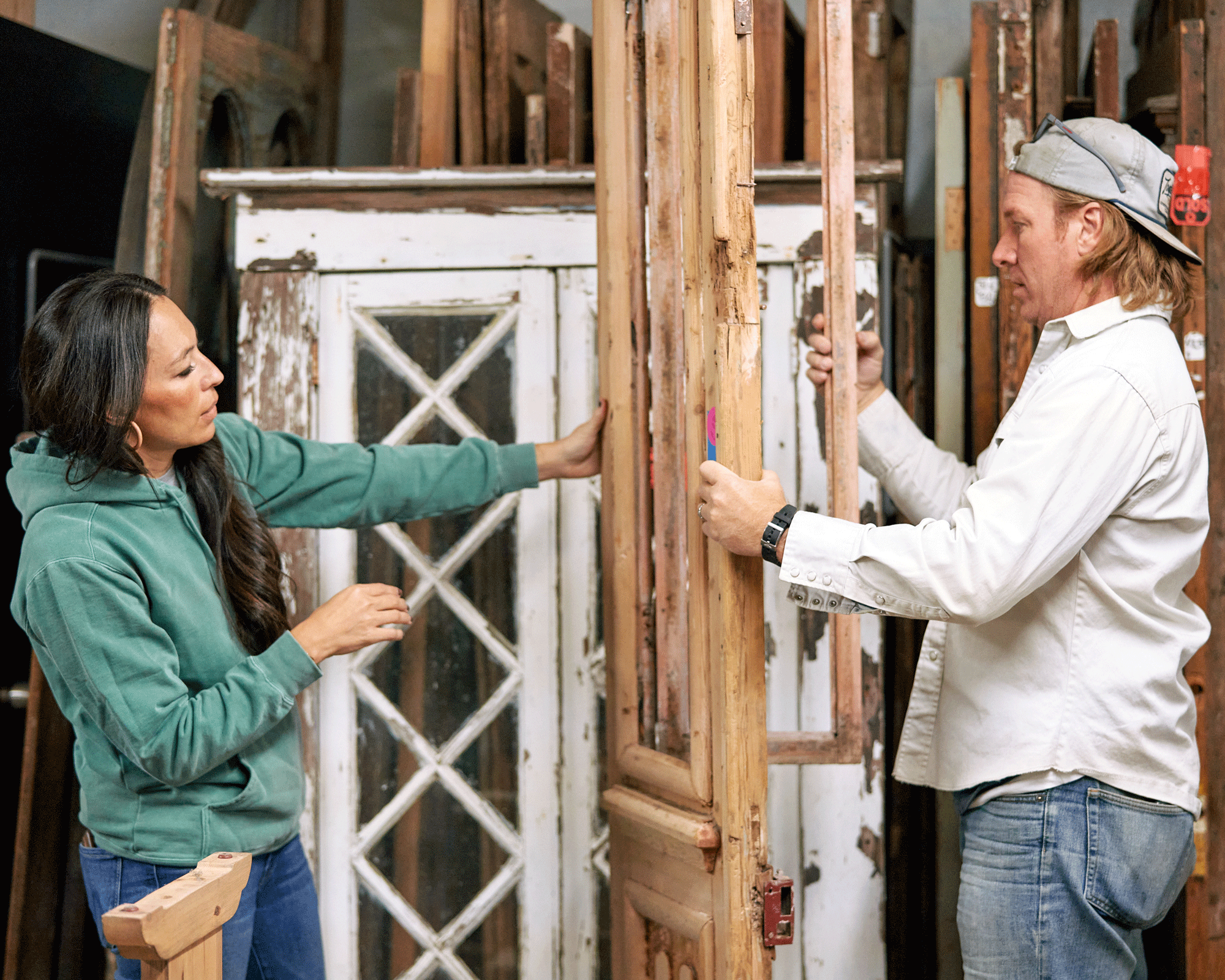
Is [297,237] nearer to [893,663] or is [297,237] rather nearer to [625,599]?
[625,599]

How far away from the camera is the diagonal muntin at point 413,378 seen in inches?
90.9

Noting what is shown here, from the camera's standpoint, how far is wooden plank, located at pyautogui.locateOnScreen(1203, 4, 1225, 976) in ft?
7.22

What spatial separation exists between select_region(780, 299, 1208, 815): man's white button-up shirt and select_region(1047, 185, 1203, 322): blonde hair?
0.08 ft

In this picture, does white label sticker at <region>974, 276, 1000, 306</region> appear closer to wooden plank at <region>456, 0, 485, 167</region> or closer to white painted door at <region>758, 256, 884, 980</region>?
white painted door at <region>758, 256, 884, 980</region>

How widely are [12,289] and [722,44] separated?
2.03 m

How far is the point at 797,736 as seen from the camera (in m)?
1.94

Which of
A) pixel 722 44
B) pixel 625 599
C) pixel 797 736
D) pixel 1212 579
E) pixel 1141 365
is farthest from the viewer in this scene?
pixel 1212 579

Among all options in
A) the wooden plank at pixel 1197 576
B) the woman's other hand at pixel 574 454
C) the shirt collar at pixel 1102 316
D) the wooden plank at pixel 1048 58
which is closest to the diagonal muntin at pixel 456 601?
the woman's other hand at pixel 574 454

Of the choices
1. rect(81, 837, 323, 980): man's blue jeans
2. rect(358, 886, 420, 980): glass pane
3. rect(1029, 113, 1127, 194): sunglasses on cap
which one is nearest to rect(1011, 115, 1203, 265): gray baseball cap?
rect(1029, 113, 1127, 194): sunglasses on cap

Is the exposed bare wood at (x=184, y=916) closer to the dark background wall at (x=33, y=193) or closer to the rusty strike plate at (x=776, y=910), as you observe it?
the rusty strike plate at (x=776, y=910)

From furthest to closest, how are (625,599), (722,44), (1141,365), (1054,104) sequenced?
(1054,104) < (625,599) < (1141,365) < (722,44)

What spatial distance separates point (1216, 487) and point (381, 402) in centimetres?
178

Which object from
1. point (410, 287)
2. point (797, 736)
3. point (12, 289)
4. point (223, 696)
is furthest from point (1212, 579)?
point (12, 289)

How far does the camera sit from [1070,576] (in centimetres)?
156
